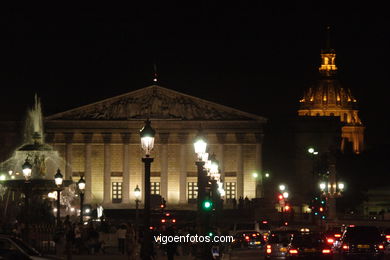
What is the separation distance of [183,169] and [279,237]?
91.7 m

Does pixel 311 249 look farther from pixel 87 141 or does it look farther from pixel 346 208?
pixel 87 141

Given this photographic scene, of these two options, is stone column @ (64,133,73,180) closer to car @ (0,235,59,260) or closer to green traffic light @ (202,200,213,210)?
green traffic light @ (202,200,213,210)

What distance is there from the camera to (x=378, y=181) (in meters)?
142

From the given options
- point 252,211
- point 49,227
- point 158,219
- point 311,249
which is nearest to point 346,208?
point 252,211

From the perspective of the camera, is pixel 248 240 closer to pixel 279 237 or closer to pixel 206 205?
pixel 279 237

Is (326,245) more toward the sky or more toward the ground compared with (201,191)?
more toward the ground

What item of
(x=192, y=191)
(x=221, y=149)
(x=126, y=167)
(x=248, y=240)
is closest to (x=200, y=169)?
(x=248, y=240)

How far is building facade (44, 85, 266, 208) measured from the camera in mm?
133250

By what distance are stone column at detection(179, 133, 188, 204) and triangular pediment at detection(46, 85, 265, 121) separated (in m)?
2.37

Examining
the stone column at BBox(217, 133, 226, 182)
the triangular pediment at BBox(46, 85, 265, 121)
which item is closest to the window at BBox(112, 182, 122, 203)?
the triangular pediment at BBox(46, 85, 265, 121)

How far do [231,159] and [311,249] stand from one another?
3839 inches

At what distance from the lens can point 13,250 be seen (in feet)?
87.3

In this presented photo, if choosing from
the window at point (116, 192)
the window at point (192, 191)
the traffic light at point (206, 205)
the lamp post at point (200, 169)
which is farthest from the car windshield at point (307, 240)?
the window at point (192, 191)

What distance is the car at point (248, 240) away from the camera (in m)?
55.8
